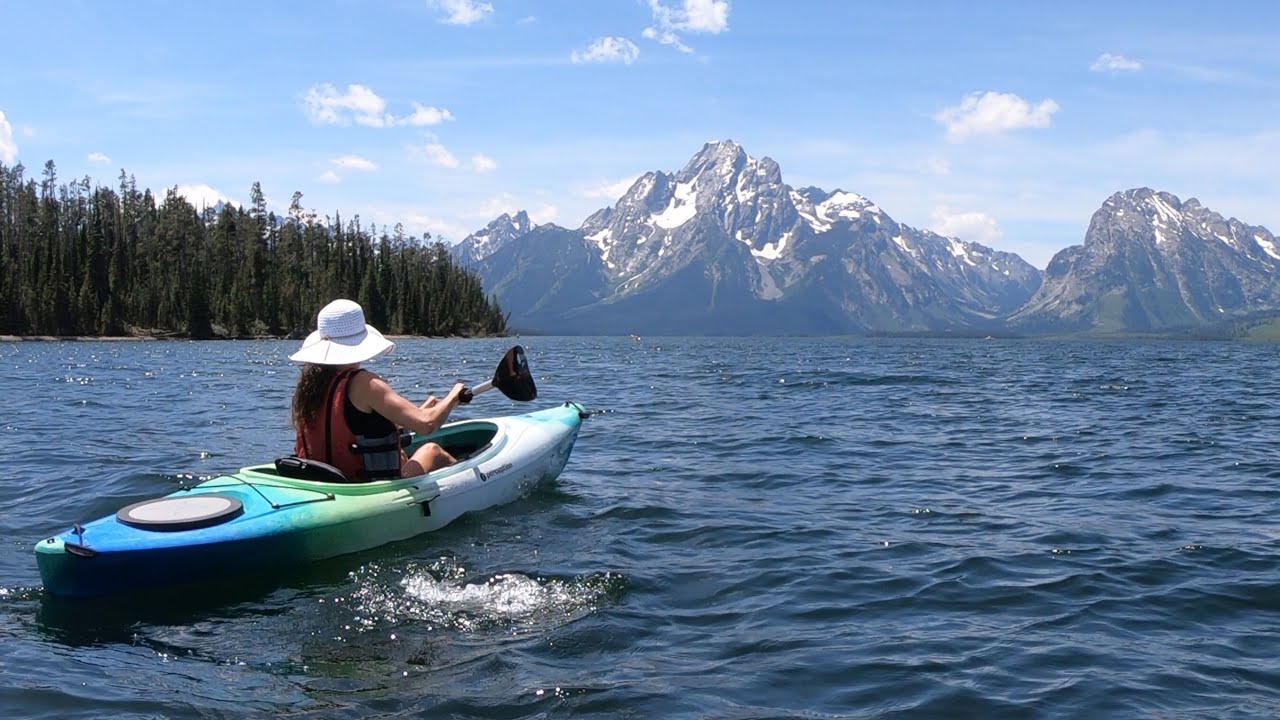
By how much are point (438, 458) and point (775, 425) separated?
12.3 m

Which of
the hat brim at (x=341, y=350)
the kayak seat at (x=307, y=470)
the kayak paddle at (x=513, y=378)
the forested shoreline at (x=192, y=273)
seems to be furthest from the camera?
the forested shoreline at (x=192, y=273)

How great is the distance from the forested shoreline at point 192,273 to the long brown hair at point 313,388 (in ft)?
323

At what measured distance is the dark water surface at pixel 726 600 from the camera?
610cm

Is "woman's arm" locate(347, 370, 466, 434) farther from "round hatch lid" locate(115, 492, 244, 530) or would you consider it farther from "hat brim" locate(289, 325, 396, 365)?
"round hatch lid" locate(115, 492, 244, 530)

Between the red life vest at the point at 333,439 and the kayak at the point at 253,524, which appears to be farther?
the red life vest at the point at 333,439

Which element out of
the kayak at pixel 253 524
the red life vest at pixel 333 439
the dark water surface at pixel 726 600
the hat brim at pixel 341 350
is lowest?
the dark water surface at pixel 726 600

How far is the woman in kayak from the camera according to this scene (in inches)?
359

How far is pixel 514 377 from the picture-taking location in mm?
12242

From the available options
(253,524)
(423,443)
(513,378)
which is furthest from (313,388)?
(423,443)

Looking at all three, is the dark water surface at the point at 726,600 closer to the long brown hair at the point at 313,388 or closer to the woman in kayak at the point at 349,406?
the woman in kayak at the point at 349,406

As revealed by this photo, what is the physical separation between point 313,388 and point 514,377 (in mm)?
3288

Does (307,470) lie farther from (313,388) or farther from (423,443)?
(423,443)

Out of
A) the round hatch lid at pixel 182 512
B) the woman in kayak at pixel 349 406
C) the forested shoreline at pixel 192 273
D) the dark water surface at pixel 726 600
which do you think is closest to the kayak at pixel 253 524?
the round hatch lid at pixel 182 512

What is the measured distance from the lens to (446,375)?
43.2 metres
